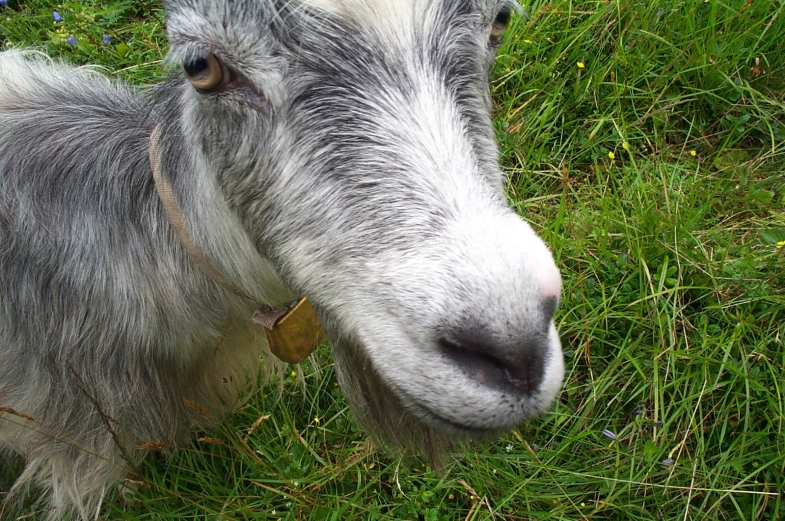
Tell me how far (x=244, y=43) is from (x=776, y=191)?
325 centimetres

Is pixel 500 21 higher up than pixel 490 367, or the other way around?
pixel 500 21

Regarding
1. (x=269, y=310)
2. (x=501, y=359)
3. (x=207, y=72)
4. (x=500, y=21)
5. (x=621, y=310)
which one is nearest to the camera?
(x=501, y=359)

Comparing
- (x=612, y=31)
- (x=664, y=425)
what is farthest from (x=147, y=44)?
(x=664, y=425)

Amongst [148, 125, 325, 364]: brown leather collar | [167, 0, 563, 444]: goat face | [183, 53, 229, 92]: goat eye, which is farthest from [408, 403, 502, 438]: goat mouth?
[183, 53, 229, 92]: goat eye

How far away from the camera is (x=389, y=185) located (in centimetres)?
174

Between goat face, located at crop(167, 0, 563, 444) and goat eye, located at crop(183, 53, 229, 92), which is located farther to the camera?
goat eye, located at crop(183, 53, 229, 92)

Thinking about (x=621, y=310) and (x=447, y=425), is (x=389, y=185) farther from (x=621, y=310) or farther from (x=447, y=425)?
(x=621, y=310)

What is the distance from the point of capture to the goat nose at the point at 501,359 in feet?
4.98

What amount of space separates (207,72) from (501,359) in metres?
1.09

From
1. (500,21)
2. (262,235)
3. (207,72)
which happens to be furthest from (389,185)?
(500,21)

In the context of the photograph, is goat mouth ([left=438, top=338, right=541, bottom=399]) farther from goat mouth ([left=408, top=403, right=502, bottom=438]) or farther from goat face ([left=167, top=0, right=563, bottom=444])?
goat mouth ([left=408, top=403, right=502, bottom=438])

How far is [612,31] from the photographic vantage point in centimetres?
422

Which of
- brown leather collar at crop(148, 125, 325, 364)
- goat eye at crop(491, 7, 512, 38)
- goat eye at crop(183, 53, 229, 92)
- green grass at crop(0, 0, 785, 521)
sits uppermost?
goat eye at crop(183, 53, 229, 92)

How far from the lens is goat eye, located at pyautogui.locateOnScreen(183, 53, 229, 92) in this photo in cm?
184
